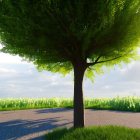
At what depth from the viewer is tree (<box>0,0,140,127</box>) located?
6254 mm

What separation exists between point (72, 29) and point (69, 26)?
19 cm

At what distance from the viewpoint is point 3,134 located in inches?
281

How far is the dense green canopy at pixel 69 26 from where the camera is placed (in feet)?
20.5

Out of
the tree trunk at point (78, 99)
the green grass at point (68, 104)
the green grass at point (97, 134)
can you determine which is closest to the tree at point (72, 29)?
the tree trunk at point (78, 99)

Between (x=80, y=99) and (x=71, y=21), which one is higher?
(x=71, y=21)

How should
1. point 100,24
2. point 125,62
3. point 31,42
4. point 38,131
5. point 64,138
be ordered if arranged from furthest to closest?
point 125,62 < point 38,131 < point 31,42 < point 100,24 < point 64,138

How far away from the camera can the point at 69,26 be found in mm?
6449

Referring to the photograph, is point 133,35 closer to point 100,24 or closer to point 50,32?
point 100,24

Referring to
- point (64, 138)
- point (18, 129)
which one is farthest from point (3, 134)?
point (64, 138)

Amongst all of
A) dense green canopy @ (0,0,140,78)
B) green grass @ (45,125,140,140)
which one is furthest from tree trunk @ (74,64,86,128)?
green grass @ (45,125,140,140)

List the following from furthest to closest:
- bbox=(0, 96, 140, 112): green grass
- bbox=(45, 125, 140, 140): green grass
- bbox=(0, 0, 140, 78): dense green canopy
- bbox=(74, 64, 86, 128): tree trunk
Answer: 1. bbox=(0, 96, 140, 112): green grass
2. bbox=(74, 64, 86, 128): tree trunk
3. bbox=(0, 0, 140, 78): dense green canopy
4. bbox=(45, 125, 140, 140): green grass

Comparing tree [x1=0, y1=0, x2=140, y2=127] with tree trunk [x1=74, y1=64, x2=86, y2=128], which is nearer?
tree [x1=0, y1=0, x2=140, y2=127]

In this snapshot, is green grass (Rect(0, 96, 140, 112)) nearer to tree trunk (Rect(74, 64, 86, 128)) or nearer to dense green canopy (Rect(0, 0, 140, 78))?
tree trunk (Rect(74, 64, 86, 128))

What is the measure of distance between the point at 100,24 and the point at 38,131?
17.1ft
